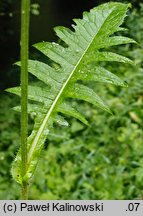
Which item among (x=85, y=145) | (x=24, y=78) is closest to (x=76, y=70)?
(x=24, y=78)

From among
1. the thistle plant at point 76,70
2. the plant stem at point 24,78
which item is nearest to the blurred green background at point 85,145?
the thistle plant at point 76,70

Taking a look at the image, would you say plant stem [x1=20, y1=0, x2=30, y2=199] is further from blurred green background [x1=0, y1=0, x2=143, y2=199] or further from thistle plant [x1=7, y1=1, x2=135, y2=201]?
blurred green background [x1=0, y1=0, x2=143, y2=199]

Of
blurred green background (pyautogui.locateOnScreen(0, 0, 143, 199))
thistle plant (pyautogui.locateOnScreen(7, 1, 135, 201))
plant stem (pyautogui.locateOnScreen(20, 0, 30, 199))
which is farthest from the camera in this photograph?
blurred green background (pyautogui.locateOnScreen(0, 0, 143, 199))

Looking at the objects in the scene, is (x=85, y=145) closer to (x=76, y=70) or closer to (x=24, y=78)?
(x=76, y=70)

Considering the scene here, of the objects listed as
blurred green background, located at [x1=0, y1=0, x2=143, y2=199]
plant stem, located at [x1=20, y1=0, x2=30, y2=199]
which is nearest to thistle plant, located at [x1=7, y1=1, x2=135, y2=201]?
plant stem, located at [x1=20, y1=0, x2=30, y2=199]

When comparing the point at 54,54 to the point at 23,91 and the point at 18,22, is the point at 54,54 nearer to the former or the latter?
the point at 23,91

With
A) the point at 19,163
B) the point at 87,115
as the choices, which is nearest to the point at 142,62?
the point at 87,115

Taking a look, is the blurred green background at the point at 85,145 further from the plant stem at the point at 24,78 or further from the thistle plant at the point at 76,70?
the plant stem at the point at 24,78

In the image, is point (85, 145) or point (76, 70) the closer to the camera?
point (76, 70)
